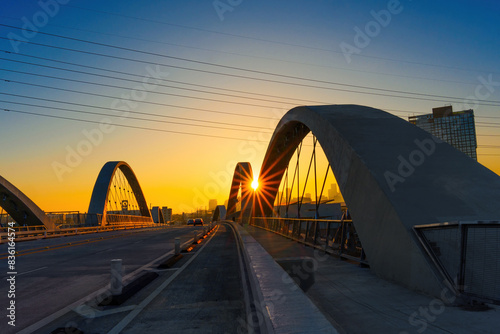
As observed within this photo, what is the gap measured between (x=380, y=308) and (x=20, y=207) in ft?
140

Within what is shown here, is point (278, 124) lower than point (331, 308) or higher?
higher

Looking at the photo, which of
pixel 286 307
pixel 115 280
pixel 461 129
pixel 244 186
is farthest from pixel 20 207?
pixel 461 129

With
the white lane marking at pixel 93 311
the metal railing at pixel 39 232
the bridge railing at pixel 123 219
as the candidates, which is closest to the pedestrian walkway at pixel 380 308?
the white lane marking at pixel 93 311

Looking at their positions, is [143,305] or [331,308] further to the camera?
[143,305]

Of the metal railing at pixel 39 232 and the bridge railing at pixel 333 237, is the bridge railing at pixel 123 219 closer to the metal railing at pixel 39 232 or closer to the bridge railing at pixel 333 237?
the metal railing at pixel 39 232

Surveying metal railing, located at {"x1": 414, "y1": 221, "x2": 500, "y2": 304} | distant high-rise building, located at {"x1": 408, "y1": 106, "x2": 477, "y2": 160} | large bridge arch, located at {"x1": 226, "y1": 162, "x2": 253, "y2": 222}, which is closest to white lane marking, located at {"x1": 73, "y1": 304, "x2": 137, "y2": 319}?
metal railing, located at {"x1": 414, "y1": 221, "x2": 500, "y2": 304}

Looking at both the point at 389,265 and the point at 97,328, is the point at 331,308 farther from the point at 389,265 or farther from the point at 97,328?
the point at 97,328

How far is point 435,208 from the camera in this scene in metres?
8.62

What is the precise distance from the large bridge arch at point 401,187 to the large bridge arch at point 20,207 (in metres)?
36.0

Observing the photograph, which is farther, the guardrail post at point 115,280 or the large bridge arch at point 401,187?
the large bridge arch at point 401,187

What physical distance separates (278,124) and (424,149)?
2185 centimetres

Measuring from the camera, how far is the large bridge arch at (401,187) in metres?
8.09

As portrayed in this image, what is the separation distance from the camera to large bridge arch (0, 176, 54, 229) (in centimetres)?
3733

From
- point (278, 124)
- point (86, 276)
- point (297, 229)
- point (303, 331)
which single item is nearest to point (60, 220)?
point (278, 124)
